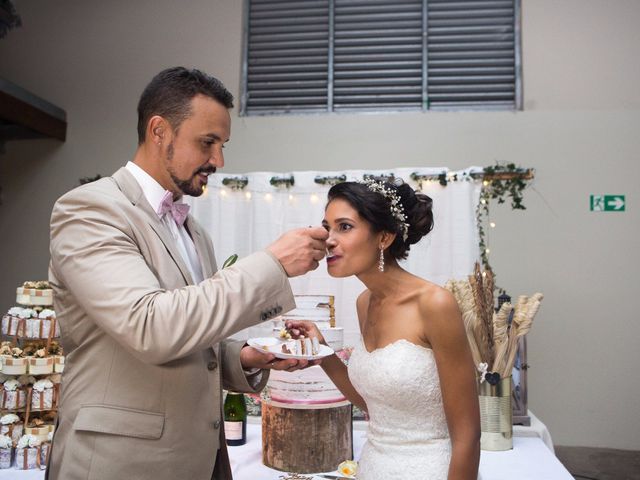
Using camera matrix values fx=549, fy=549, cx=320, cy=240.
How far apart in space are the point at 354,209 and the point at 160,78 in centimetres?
81

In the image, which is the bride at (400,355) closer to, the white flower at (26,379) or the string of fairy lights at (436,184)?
the white flower at (26,379)

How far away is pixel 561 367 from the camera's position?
207 inches

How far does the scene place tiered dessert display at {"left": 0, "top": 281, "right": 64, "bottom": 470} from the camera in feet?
7.01

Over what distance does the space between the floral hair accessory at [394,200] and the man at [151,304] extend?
0.72 meters

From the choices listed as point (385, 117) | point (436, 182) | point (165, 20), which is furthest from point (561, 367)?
point (165, 20)

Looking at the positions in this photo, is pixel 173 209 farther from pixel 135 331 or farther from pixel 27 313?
pixel 27 313

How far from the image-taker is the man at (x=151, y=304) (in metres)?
1.14

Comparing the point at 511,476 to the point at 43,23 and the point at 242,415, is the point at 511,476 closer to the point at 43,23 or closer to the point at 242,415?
the point at 242,415

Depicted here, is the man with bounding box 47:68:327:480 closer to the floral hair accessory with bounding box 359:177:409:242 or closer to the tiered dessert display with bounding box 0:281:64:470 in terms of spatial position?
the floral hair accessory with bounding box 359:177:409:242

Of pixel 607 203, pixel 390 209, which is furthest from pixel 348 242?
pixel 607 203

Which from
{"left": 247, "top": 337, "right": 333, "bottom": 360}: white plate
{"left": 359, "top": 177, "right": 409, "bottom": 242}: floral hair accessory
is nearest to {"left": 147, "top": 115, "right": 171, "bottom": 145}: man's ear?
{"left": 247, "top": 337, "right": 333, "bottom": 360}: white plate

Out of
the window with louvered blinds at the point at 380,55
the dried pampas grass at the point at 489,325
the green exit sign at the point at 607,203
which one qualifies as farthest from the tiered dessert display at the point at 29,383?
the green exit sign at the point at 607,203

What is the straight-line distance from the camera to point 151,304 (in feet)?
3.69

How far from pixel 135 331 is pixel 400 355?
1.03 meters
